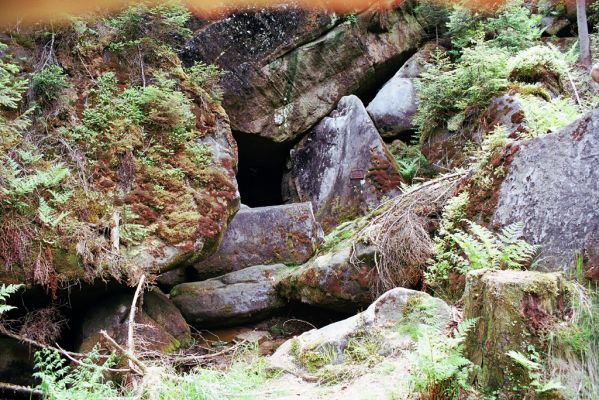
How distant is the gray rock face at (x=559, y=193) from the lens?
4129mm

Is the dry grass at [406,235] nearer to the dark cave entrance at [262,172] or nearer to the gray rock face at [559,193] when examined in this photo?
the gray rock face at [559,193]

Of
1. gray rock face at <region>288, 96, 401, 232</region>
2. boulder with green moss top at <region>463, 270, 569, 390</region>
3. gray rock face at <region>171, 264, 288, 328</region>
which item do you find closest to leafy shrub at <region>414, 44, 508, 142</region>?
gray rock face at <region>288, 96, 401, 232</region>

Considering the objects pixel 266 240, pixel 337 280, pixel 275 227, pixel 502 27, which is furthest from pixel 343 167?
pixel 502 27

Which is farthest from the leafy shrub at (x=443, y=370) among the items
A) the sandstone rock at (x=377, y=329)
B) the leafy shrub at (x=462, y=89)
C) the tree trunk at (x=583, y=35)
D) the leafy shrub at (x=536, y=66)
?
the tree trunk at (x=583, y=35)

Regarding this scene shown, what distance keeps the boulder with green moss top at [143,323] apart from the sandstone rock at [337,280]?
5.90ft

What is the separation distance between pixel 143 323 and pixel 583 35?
9381 millimetres

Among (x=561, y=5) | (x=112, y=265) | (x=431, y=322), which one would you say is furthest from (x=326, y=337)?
(x=561, y=5)

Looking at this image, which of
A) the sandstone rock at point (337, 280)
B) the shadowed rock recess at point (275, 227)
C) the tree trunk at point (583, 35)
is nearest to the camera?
the shadowed rock recess at point (275, 227)

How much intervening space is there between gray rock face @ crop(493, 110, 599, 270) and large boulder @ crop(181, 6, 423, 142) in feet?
22.7

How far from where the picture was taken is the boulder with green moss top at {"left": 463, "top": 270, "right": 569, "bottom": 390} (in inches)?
109

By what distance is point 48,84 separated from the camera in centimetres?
614

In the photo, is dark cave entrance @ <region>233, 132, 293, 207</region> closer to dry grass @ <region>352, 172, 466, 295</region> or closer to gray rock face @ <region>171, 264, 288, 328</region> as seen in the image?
gray rock face @ <region>171, 264, 288, 328</region>

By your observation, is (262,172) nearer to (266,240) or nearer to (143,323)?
(266,240)

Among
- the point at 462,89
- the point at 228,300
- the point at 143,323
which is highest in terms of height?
the point at 462,89
